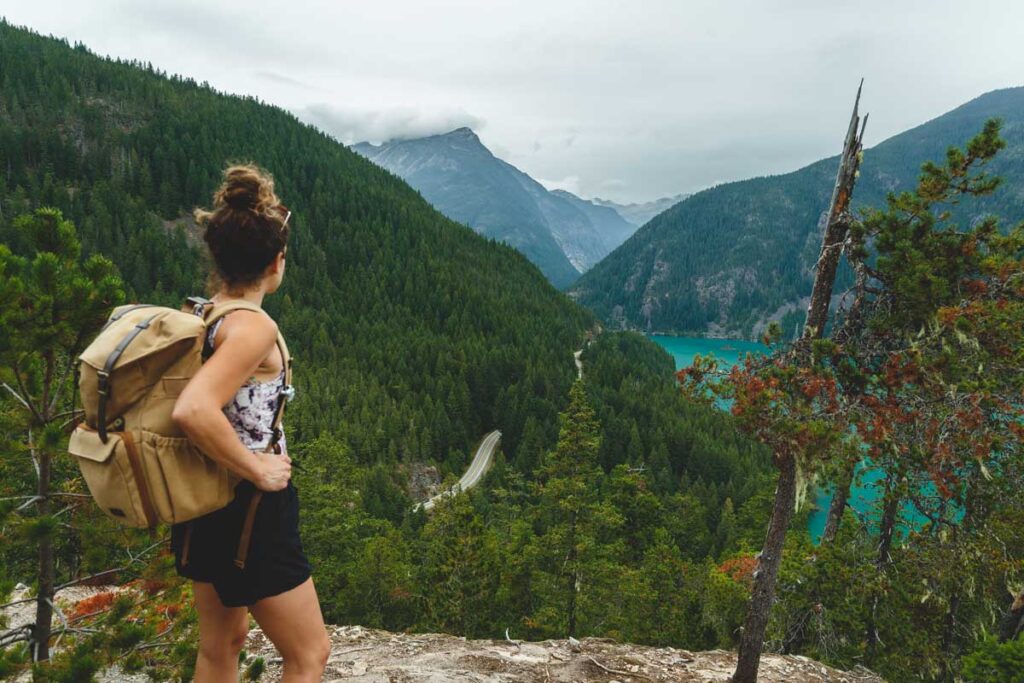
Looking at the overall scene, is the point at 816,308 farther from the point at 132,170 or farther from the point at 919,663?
the point at 132,170

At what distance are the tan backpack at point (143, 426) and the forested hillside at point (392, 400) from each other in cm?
54

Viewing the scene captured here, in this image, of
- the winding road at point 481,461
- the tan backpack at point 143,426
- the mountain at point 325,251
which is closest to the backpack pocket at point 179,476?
the tan backpack at point 143,426

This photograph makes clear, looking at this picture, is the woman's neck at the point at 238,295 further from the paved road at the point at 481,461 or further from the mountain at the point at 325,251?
the paved road at the point at 481,461

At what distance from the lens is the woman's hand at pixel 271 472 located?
2.01 m

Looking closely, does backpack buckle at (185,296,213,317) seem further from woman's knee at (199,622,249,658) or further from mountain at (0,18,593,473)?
mountain at (0,18,593,473)

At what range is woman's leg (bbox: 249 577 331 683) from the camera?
2211 mm

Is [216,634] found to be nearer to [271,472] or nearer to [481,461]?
[271,472]

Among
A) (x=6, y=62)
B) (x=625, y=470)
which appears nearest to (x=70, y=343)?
(x=625, y=470)

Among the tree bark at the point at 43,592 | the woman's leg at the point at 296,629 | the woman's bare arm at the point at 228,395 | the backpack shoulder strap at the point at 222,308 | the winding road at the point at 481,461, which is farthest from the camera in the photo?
the winding road at the point at 481,461

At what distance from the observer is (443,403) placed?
71.8m

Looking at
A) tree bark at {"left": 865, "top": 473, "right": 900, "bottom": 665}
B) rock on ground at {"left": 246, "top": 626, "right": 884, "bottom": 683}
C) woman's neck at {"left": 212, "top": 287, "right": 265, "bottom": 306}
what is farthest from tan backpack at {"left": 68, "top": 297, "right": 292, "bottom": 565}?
tree bark at {"left": 865, "top": 473, "right": 900, "bottom": 665}

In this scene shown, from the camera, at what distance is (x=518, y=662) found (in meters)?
6.41

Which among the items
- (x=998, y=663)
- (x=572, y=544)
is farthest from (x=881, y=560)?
(x=572, y=544)

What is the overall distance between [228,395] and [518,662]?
5.93m
